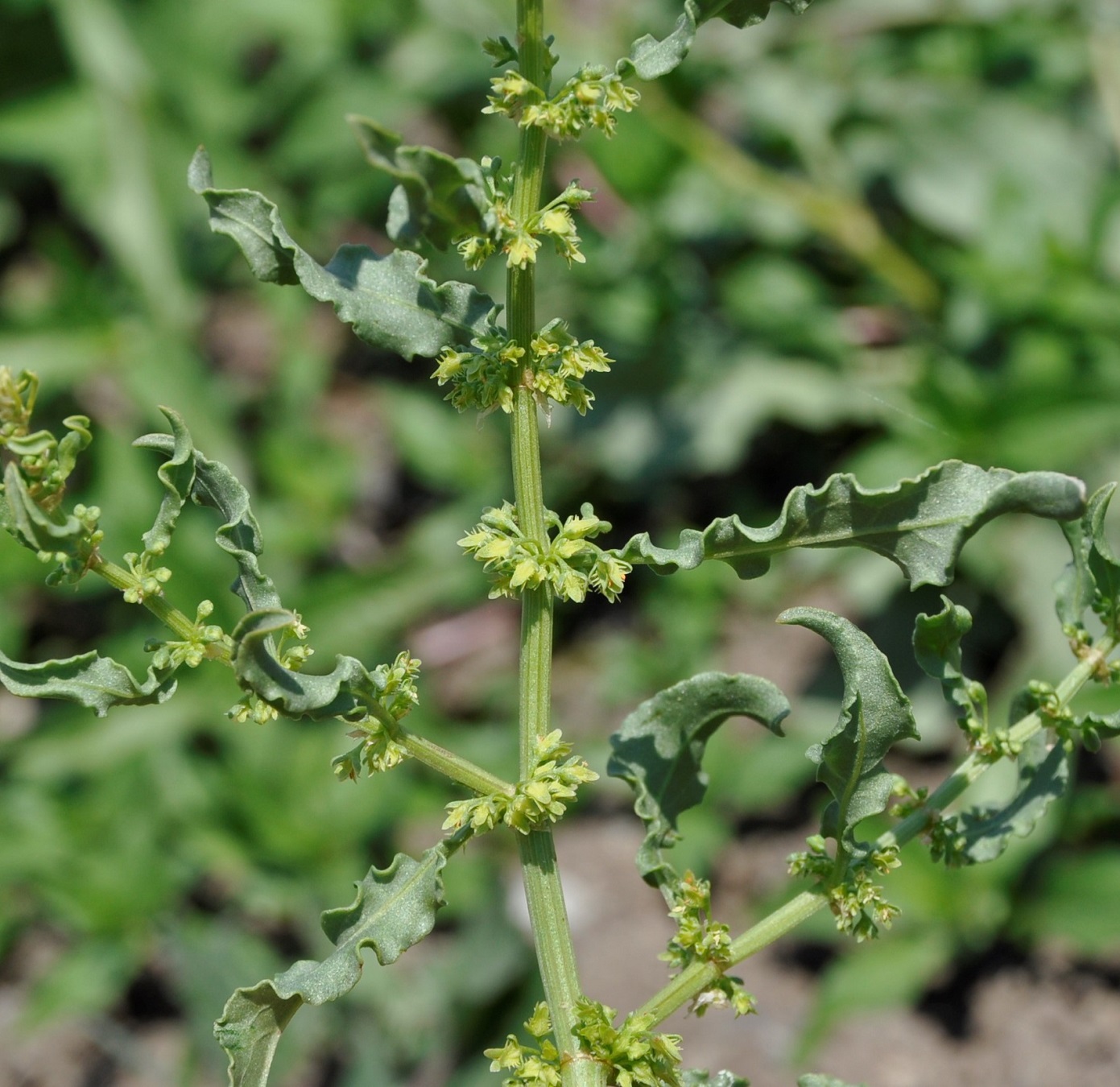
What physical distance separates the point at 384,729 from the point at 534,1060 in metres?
0.35

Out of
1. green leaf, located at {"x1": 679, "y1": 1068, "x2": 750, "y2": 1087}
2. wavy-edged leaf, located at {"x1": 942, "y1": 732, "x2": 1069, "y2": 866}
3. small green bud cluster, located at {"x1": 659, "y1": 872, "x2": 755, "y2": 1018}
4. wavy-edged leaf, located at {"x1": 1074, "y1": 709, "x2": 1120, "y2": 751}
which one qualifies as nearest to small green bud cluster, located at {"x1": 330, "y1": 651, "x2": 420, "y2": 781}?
small green bud cluster, located at {"x1": 659, "y1": 872, "x2": 755, "y2": 1018}

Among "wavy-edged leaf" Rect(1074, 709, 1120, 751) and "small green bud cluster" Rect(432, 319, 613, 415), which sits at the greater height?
"small green bud cluster" Rect(432, 319, 613, 415)

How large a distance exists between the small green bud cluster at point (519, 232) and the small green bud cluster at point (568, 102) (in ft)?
0.17

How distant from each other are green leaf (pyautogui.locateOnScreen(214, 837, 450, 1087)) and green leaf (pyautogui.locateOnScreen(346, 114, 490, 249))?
0.59 m

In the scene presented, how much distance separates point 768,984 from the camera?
148 inches

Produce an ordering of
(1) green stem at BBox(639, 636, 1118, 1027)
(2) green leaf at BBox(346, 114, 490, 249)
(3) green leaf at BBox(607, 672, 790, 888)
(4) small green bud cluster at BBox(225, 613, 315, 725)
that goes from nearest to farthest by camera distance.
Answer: (2) green leaf at BBox(346, 114, 490, 249), (4) small green bud cluster at BBox(225, 613, 315, 725), (1) green stem at BBox(639, 636, 1118, 1027), (3) green leaf at BBox(607, 672, 790, 888)

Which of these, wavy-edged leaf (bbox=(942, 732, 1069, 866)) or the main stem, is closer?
the main stem

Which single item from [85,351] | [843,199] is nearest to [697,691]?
[843,199]

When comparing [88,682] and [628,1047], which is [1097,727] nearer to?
[628,1047]

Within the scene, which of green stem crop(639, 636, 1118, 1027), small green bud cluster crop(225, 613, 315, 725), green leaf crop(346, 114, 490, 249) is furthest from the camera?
green stem crop(639, 636, 1118, 1027)

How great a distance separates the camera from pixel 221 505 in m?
1.33

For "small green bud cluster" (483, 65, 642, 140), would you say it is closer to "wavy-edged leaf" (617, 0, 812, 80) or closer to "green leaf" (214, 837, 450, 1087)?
"wavy-edged leaf" (617, 0, 812, 80)

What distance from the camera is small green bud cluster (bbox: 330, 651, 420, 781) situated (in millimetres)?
1282

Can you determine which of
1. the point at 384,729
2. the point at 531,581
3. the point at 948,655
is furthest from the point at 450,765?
the point at 948,655
